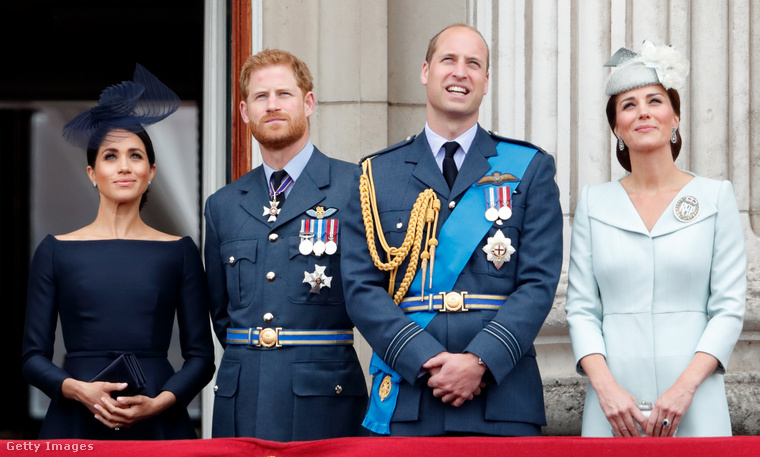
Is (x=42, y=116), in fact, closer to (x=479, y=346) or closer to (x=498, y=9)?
(x=498, y=9)

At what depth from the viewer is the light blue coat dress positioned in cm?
307

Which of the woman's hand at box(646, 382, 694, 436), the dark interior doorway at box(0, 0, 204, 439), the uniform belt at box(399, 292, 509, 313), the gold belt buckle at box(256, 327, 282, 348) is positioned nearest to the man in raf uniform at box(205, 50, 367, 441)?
the gold belt buckle at box(256, 327, 282, 348)

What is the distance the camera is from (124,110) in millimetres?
3705

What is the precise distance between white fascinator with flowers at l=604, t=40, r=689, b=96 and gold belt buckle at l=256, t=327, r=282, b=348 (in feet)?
3.99

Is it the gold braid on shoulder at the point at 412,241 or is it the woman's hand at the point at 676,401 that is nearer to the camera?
the woman's hand at the point at 676,401

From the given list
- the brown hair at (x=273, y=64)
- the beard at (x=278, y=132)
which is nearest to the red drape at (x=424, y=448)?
the beard at (x=278, y=132)

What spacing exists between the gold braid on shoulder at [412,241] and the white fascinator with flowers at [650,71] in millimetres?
625

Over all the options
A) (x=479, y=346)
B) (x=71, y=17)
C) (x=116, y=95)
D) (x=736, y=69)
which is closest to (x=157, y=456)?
(x=479, y=346)

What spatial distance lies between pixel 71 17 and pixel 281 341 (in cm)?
541

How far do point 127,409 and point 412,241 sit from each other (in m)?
0.98

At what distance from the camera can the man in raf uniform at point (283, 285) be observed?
3504 mm
